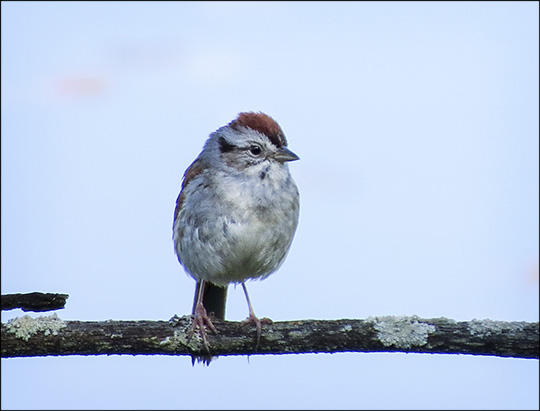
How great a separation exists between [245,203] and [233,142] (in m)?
0.67

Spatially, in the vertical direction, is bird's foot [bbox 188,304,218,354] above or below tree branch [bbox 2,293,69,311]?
below

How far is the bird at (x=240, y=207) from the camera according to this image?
6.04 metres

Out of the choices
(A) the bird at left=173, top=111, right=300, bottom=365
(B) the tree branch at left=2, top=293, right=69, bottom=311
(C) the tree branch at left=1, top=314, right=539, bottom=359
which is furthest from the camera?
(A) the bird at left=173, top=111, right=300, bottom=365

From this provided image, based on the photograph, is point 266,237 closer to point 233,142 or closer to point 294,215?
point 294,215

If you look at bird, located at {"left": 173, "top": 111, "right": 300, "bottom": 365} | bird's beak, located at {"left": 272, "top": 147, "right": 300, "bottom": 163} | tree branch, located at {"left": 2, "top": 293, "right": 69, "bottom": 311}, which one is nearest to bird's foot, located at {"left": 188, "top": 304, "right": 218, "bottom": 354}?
bird, located at {"left": 173, "top": 111, "right": 300, "bottom": 365}

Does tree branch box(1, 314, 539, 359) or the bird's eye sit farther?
the bird's eye

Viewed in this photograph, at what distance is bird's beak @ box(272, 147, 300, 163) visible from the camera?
6.25m

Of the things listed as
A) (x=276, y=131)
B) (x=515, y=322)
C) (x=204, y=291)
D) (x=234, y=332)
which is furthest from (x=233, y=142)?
(x=515, y=322)

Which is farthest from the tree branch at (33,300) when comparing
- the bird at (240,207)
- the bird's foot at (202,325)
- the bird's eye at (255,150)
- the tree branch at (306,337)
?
the bird's eye at (255,150)

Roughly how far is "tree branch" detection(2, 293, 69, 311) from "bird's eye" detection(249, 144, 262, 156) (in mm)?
2565

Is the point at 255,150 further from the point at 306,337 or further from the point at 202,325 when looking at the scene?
the point at 306,337

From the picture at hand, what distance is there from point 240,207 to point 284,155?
0.62 metres

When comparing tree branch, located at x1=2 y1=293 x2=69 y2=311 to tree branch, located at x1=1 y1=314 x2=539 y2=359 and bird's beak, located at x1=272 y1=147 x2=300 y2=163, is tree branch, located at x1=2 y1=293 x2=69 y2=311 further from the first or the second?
bird's beak, located at x1=272 y1=147 x2=300 y2=163

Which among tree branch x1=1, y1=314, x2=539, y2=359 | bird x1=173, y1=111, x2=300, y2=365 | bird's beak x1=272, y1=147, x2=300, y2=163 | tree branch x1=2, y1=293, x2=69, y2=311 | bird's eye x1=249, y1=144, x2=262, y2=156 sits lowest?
tree branch x1=1, y1=314, x2=539, y2=359
